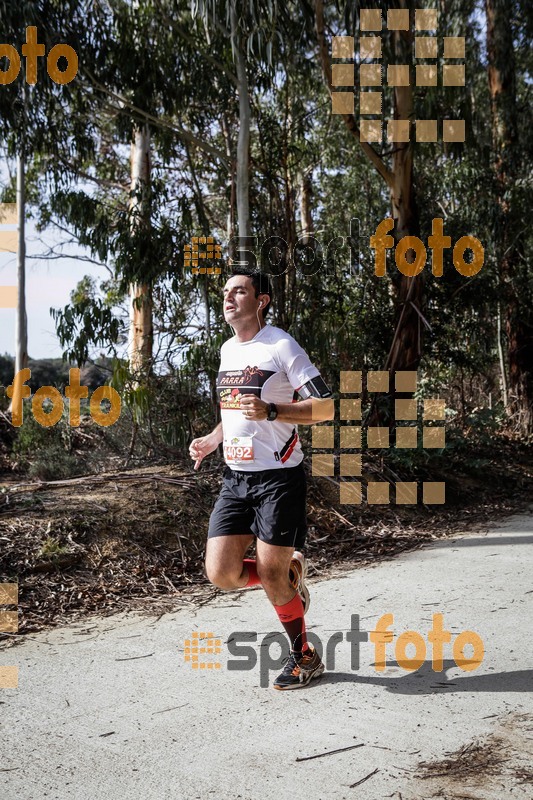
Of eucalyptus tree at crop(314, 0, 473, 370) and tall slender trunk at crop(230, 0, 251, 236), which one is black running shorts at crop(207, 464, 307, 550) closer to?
tall slender trunk at crop(230, 0, 251, 236)

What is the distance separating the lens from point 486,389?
1664cm

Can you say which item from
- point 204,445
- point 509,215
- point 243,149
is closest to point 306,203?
point 509,215

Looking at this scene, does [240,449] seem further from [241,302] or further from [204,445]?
[241,302]

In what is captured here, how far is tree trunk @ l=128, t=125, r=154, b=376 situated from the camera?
1005 cm

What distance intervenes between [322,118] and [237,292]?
44.3ft

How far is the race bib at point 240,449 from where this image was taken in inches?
170

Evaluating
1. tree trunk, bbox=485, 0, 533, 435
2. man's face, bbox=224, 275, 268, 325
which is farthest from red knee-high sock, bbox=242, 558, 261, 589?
tree trunk, bbox=485, 0, 533, 435

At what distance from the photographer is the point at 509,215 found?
522 inches

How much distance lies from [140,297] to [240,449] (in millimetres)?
7516


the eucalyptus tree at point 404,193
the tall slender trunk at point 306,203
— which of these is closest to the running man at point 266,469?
the eucalyptus tree at point 404,193

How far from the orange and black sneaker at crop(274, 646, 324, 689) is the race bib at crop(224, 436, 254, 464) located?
3.27 ft

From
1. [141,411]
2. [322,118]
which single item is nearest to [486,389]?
[322,118]

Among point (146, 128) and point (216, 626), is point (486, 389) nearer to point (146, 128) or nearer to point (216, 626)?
point (146, 128)

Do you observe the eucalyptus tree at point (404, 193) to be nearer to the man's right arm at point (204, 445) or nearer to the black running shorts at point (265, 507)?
the man's right arm at point (204, 445)
